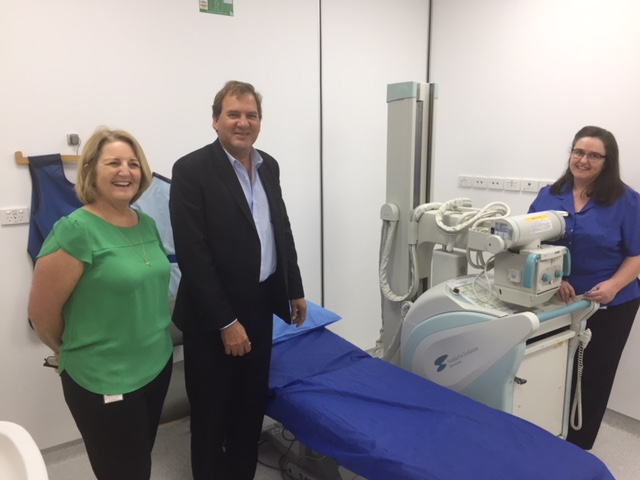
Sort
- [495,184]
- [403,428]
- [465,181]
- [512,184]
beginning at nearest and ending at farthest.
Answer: [403,428], [512,184], [495,184], [465,181]

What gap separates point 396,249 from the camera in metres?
2.41

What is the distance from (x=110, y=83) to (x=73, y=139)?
32 centimetres

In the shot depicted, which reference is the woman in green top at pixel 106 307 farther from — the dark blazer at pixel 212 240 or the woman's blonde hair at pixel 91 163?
the dark blazer at pixel 212 240

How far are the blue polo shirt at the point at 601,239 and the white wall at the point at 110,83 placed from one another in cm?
164

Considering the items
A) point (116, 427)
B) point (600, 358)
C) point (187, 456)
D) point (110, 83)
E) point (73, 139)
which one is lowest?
point (187, 456)

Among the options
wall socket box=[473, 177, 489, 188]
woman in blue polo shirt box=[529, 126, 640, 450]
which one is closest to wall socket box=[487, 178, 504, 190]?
wall socket box=[473, 177, 489, 188]

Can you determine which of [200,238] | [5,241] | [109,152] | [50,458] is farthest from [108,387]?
[50,458]

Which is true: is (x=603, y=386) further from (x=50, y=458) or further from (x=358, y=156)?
(x=50, y=458)

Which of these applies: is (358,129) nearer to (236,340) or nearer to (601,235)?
(601,235)

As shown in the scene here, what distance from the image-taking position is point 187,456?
2.38m

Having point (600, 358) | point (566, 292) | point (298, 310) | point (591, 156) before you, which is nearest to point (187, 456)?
point (298, 310)

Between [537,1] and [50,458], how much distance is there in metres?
3.54

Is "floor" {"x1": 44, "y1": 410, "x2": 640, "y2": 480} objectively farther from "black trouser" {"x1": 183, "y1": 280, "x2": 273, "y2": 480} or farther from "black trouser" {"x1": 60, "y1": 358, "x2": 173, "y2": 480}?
"black trouser" {"x1": 60, "y1": 358, "x2": 173, "y2": 480}

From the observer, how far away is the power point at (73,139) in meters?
2.26
